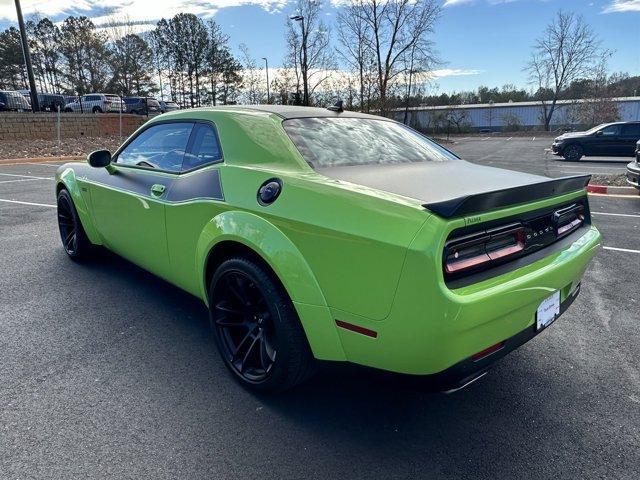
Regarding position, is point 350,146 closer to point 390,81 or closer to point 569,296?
point 569,296

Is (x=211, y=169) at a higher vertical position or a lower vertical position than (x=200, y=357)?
higher

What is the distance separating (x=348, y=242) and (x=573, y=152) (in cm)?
1843

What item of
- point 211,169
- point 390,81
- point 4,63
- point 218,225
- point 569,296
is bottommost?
point 569,296

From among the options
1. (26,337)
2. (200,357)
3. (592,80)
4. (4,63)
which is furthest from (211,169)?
(4,63)

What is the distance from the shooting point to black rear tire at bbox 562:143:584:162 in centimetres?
1703

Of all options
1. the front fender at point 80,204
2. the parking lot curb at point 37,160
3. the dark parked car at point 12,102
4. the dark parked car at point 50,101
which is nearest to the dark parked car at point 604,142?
the front fender at point 80,204

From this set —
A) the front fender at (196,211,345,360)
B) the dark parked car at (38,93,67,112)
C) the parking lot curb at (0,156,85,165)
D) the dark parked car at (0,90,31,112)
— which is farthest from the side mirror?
the dark parked car at (38,93,67,112)

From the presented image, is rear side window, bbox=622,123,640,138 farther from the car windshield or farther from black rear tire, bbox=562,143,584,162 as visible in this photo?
the car windshield

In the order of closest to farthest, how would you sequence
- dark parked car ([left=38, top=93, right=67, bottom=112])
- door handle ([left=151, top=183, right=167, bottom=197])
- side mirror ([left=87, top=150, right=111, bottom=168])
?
door handle ([left=151, top=183, right=167, bottom=197]) → side mirror ([left=87, top=150, right=111, bottom=168]) → dark parked car ([left=38, top=93, right=67, bottom=112])

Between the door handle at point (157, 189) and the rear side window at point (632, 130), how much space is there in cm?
1833

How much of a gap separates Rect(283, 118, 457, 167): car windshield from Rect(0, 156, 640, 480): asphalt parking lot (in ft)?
3.80

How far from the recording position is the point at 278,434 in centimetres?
209

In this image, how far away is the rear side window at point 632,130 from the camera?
16094 millimetres

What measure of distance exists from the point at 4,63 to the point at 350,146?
191ft
